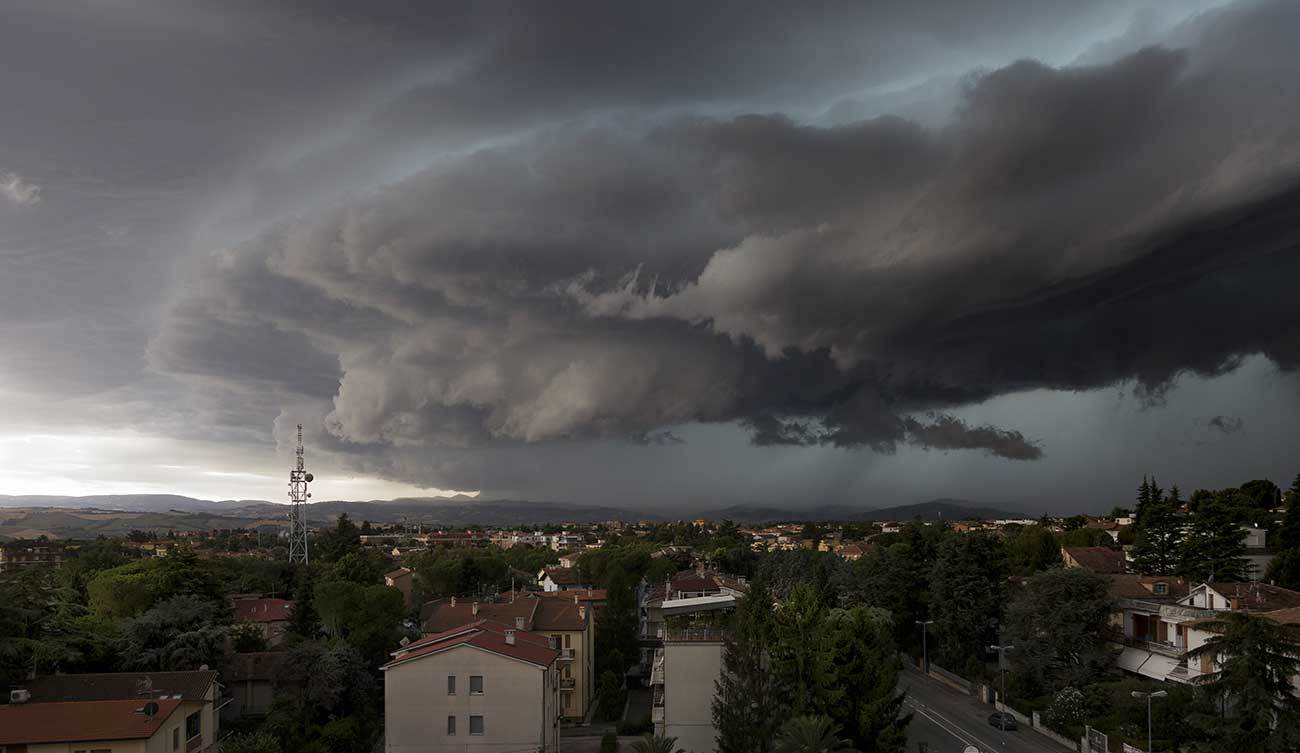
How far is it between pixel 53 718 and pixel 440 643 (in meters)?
15.7

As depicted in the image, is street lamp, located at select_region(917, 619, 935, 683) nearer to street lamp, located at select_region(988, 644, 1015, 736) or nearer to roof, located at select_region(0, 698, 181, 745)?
street lamp, located at select_region(988, 644, 1015, 736)

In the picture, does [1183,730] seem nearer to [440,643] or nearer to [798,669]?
[798,669]

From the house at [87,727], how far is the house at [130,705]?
0.04 metres

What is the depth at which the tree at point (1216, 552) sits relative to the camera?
60219mm

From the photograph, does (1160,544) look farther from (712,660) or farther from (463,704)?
(463,704)

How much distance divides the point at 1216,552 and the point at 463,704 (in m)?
52.6

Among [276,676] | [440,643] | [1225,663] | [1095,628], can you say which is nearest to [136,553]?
[276,676]

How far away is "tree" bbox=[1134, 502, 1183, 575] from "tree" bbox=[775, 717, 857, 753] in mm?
46963

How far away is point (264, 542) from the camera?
650 feet

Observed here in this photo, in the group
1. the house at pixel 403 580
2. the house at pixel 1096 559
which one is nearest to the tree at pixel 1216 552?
the house at pixel 1096 559

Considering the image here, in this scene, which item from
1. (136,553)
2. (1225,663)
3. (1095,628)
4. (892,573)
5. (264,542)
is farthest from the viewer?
(264,542)

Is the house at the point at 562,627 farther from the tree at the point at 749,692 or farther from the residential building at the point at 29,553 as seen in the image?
the residential building at the point at 29,553

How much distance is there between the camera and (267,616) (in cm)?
6838

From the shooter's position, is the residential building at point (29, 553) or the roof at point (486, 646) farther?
the residential building at point (29, 553)
